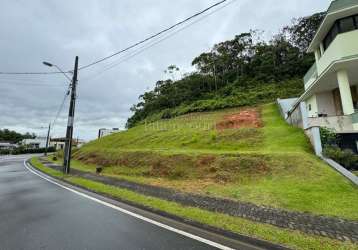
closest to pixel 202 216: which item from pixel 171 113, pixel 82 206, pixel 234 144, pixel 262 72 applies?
pixel 82 206

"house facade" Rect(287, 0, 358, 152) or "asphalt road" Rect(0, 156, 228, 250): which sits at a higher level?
"house facade" Rect(287, 0, 358, 152)

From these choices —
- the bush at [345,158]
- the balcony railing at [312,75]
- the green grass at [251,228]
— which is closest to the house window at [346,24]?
the balcony railing at [312,75]

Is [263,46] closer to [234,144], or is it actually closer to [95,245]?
[234,144]

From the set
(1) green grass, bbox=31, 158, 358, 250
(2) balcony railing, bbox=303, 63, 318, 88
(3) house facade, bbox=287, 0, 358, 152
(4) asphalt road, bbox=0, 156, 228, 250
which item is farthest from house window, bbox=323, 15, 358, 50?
(4) asphalt road, bbox=0, 156, 228, 250

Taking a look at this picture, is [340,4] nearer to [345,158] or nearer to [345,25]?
[345,25]

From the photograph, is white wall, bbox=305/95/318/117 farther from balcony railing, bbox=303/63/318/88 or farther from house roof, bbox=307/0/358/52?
house roof, bbox=307/0/358/52

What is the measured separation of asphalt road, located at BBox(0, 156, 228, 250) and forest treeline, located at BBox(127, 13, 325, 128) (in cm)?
2960

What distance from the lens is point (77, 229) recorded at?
14.8ft

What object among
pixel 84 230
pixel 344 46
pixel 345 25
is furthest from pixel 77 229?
pixel 345 25

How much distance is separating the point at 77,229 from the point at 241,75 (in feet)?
148

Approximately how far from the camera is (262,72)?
42.2 m

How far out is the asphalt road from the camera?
3.81 metres

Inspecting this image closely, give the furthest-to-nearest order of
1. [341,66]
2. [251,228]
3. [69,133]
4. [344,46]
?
[69,133], [341,66], [344,46], [251,228]

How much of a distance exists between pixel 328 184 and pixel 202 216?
4.68 m
